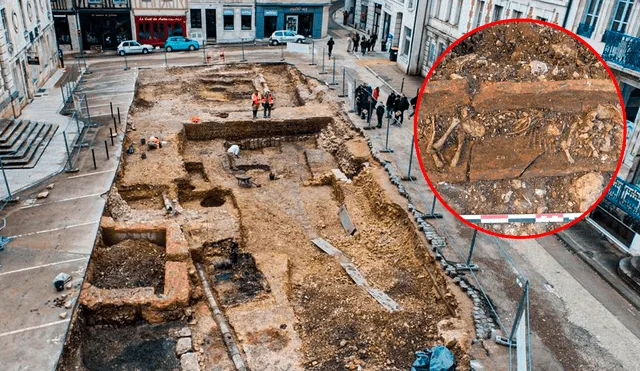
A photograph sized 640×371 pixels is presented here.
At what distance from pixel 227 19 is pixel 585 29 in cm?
3507

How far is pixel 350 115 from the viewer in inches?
1117

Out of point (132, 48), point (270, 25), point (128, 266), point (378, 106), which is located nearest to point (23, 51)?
point (132, 48)

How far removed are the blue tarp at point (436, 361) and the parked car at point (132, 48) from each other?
126 feet

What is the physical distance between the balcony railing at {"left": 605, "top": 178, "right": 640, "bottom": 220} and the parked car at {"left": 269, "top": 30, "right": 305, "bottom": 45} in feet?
112

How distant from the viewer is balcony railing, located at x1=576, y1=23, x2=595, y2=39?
18797 mm

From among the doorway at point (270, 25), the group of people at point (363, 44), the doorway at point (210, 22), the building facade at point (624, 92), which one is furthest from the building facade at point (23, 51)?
the building facade at point (624, 92)

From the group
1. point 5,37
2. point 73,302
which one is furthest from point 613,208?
point 5,37

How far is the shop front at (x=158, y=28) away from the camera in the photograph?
4444cm

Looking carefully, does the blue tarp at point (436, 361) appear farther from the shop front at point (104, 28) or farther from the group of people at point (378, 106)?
the shop front at point (104, 28)

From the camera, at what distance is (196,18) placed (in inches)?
1806

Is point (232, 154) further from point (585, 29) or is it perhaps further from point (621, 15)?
point (621, 15)

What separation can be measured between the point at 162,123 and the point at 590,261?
69.7ft

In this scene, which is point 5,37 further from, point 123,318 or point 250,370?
point 250,370

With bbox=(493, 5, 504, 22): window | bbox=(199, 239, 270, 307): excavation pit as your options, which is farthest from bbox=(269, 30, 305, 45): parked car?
bbox=(199, 239, 270, 307): excavation pit
